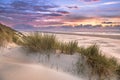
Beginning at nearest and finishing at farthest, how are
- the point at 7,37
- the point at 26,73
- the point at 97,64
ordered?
1. the point at 26,73
2. the point at 97,64
3. the point at 7,37

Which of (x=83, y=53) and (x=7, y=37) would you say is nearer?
(x=83, y=53)

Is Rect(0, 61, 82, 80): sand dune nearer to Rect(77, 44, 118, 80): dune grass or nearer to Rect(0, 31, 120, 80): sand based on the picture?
Rect(0, 31, 120, 80): sand

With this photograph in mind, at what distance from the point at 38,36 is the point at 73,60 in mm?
1311

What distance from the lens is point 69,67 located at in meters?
6.48

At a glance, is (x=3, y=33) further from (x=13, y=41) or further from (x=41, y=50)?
(x=41, y=50)

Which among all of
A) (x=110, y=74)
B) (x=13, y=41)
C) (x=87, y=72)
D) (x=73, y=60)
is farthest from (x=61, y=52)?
(x=13, y=41)

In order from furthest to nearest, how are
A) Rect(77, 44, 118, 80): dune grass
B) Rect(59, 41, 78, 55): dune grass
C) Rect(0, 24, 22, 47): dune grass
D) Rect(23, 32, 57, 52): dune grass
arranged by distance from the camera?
Rect(0, 24, 22, 47): dune grass, Rect(59, 41, 78, 55): dune grass, Rect(23, 32, 57, 52): dune grass, Rect(77, 44, 118, 80): dune grass

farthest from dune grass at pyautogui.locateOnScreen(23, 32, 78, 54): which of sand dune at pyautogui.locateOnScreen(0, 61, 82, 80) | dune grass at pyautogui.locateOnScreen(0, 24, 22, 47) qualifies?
sand dune at pyautogui.locateOnScreen(0, 61, 82, 80)

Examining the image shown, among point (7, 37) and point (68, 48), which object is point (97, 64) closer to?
point (68, 48)

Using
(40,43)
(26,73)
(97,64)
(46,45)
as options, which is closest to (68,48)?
(46,45)

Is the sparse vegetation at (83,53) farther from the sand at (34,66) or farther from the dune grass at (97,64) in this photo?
the sand at (34,66)

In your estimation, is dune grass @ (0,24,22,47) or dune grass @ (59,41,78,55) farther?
dune grass @ (0,24,22,47)

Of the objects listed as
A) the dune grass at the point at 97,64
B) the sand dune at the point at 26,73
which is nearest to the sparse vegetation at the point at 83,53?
the dune grass at the point at 97,64

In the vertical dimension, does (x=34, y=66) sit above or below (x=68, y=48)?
below
